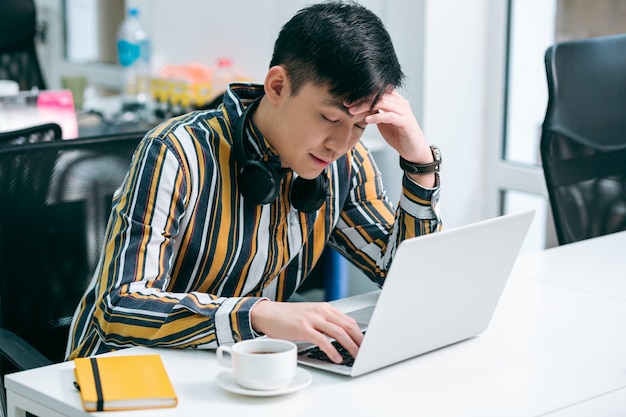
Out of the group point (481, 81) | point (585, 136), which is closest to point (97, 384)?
point (585, 136)

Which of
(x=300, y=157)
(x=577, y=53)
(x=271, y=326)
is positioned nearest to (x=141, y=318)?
(x=271, y=326)

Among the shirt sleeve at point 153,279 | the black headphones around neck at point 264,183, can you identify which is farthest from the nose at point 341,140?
the shirt sleeve at point 153,279

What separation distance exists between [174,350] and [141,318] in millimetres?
61

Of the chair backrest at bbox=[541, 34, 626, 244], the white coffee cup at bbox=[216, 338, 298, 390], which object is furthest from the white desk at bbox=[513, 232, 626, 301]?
the white coffee cup at bbox=[216, 338, 298, 390]

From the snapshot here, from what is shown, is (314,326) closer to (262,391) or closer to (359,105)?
(262,391)

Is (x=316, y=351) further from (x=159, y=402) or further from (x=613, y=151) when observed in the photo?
(x=613, y=151)

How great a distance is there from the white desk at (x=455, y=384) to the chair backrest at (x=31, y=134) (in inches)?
27.8

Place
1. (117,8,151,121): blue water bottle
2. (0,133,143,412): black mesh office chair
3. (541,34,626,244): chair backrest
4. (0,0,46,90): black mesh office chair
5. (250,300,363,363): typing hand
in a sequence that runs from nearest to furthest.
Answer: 1. (250,300,363,363): typing hand
2. (0,133,143,412): black mesh office chair
3. (541,34,626,244): chair backrest
4. (117,8,151,121): blue water bottle
5. (0,0,46,90): black mesh office chair

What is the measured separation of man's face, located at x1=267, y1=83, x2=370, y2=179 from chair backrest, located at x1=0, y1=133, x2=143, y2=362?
0.36m

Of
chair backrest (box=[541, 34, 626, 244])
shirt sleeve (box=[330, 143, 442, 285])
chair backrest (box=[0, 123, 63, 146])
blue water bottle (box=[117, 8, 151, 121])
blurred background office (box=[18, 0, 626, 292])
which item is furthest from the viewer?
blue water bottle (box=[117, 8, 151, 121])

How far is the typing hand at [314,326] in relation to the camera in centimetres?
114

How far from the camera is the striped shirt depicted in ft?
4.02

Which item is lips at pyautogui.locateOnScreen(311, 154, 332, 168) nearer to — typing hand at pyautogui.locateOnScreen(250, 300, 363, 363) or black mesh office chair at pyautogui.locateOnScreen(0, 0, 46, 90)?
typing hand at pyautogui.locateOnScreen(250, 300, 363, 363)

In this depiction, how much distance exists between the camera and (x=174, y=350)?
4.00ft
